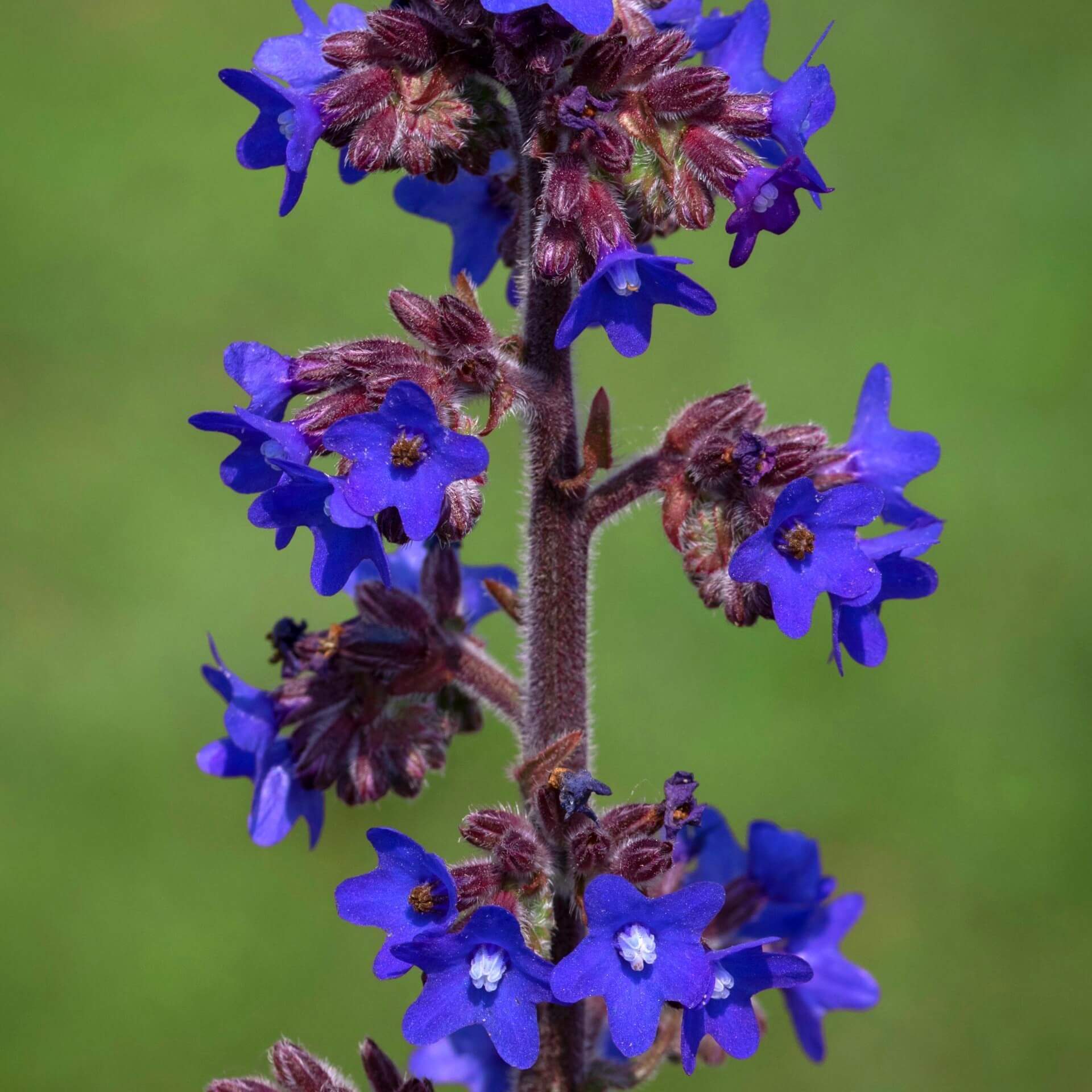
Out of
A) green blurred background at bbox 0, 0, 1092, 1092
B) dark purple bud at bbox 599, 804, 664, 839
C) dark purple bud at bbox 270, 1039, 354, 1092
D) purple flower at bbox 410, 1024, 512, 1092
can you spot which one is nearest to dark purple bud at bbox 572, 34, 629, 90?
dark purple bud at bbox 599, 804, 664, 839

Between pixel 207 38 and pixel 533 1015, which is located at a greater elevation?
pixel 207 38

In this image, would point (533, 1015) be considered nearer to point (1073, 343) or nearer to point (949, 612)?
point (949, 612)

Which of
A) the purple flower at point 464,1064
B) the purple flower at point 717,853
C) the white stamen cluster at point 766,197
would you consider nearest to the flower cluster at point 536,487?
the white stamen cluster at point 766,197

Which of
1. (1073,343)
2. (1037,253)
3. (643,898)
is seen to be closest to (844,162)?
(1037,253)

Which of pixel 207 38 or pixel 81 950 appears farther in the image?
pixel 207 38

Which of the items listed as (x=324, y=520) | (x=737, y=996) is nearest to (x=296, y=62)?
(x=324, y=520)

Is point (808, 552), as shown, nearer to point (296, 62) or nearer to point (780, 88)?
point (780, 88)

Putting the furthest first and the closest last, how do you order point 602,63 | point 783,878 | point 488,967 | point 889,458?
point 783,878 < point 889,458 < point 602,63 < point 488,967

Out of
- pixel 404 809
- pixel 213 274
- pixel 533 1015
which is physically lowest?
pixel 533 1015
